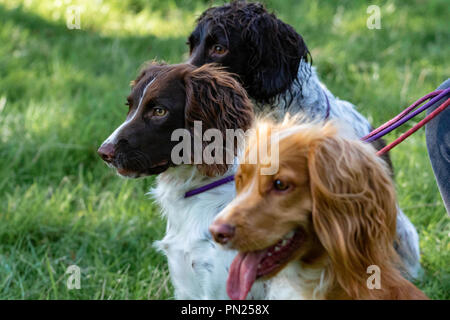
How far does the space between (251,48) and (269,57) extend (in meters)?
0.13

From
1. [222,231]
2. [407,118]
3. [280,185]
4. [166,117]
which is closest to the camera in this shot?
[222,231]

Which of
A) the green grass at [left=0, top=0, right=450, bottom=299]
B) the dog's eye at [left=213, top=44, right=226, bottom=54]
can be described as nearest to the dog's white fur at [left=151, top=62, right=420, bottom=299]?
the green grass at [left=0, top=0, right=450, bottom=299]

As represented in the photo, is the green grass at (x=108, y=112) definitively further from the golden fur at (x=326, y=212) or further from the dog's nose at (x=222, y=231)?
the dog's nose at (x=222, y=231)

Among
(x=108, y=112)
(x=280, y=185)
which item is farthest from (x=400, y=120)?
(x=108, y=112)

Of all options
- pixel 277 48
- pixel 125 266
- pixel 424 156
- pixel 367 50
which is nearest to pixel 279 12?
pixel 367 50

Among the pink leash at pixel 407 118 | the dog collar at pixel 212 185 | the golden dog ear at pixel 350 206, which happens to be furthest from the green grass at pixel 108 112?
the golden dog ear at pixel 350 206

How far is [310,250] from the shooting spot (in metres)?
2.65

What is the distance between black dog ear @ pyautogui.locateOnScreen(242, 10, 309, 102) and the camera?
4.22m

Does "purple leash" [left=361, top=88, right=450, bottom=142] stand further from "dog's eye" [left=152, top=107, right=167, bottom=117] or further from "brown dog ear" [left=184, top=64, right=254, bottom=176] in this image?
"dog's eye" [left=152, top=107, right=167, bottom=117]

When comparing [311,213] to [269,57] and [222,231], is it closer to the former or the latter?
[222,231]

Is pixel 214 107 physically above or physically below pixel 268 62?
below

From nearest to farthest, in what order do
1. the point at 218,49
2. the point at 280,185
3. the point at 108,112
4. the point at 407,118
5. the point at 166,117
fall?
the point at 280,185, the point at 407,118, the point at 166,117, the point at 218,49, the point at 108,112

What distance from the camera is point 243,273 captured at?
256 centimetres
